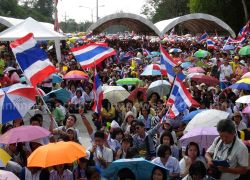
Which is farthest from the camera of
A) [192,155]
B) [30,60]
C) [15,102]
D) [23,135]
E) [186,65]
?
[186,65]

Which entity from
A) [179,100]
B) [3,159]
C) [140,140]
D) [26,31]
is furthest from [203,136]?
[26,31]

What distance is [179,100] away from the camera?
27.0 ft

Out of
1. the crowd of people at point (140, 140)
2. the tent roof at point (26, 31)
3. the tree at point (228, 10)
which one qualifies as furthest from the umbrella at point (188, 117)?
the tree at point (228, 10)

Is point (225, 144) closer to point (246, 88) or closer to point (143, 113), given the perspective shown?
point (143, 113)

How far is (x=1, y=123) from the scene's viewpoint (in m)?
7.57

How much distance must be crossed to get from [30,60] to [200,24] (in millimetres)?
37677

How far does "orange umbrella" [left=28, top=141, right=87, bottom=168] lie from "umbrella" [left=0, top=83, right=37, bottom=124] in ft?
6.31

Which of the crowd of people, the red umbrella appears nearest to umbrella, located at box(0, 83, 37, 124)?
the crowd of people

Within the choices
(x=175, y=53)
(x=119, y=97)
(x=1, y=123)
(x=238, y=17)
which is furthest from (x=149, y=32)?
(x=1, y=123)

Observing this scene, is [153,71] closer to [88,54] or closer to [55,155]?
[88,54]

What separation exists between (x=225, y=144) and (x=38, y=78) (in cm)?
434

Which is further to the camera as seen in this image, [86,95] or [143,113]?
[86,95]

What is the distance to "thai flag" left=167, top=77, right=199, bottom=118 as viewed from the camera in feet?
26.7

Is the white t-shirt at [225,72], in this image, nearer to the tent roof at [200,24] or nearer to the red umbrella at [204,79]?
the red umbrella at [204,79]
